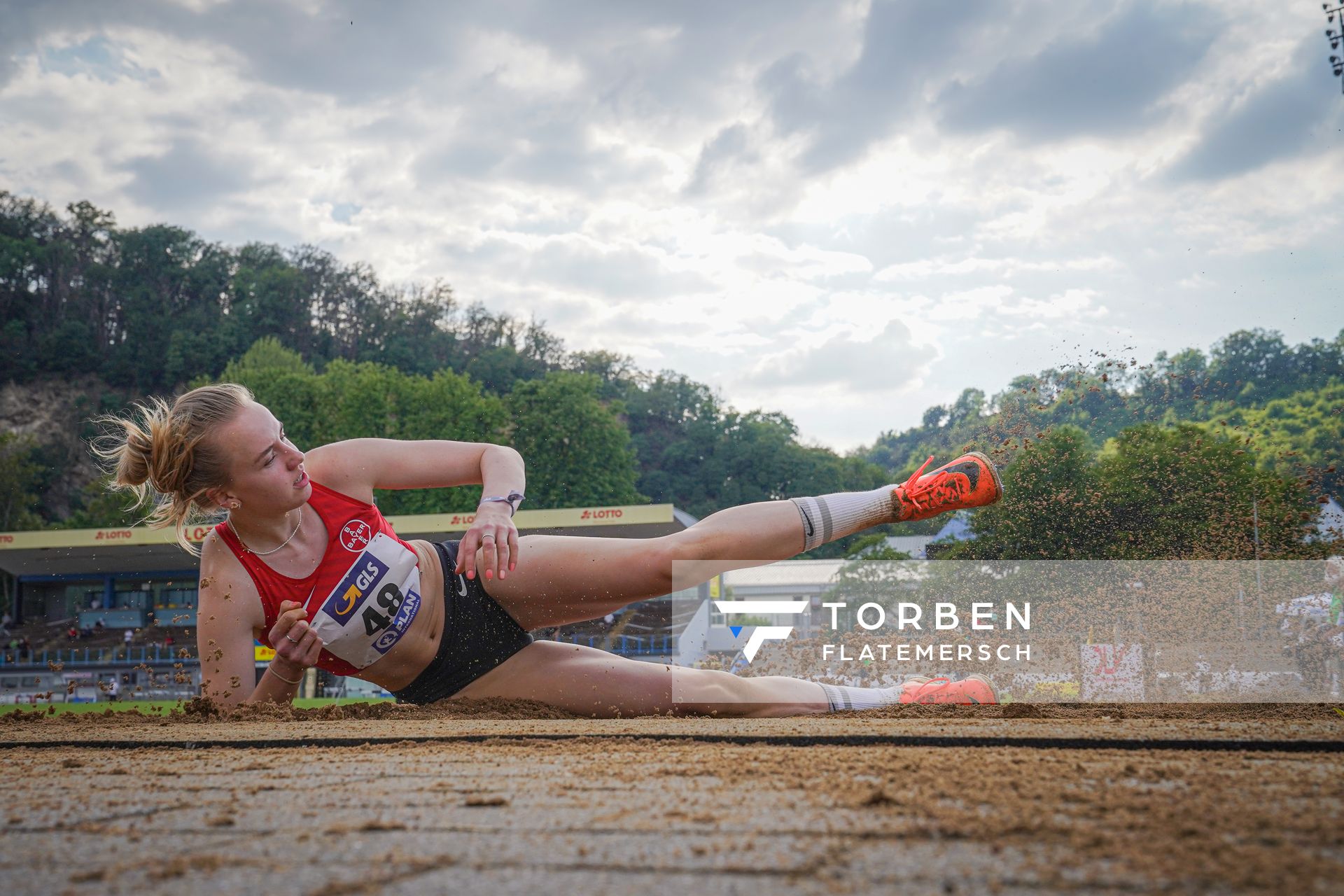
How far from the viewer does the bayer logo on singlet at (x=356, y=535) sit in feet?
12.0

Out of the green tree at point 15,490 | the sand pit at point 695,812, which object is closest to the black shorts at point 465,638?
the sand pit at point 695,812

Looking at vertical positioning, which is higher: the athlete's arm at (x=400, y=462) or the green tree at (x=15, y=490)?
the green tree at (x=15, y=490)

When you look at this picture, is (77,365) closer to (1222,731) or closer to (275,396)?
(275,396)

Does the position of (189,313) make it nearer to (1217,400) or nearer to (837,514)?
(1217,400)

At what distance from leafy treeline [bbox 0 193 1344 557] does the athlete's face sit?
5309 mm

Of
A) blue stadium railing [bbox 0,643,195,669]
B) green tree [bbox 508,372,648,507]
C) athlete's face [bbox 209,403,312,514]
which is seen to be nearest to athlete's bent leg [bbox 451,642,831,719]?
athlete's face [bbox 209,403,312,514]

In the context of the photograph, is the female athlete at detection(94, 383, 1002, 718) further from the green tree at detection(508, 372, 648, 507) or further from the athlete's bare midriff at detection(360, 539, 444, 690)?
the green tree at detection(508, 372, 648, 507)

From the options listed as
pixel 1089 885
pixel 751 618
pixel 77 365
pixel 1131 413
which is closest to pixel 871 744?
pixel 1089 885

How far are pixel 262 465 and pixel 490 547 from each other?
2.93 ft

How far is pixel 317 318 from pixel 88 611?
3935cm

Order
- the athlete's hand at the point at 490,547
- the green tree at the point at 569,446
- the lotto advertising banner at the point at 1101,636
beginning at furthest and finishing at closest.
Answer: the green tree at the point at 569,446 → the lotto advertising banner at the point at 1101,636 → the athlete's hand at the point at 490,547

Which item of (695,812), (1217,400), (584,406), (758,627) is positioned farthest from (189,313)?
(695,812)

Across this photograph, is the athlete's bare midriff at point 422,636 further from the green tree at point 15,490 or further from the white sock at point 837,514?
the green tree at point 15,490

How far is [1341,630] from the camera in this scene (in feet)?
31.6
